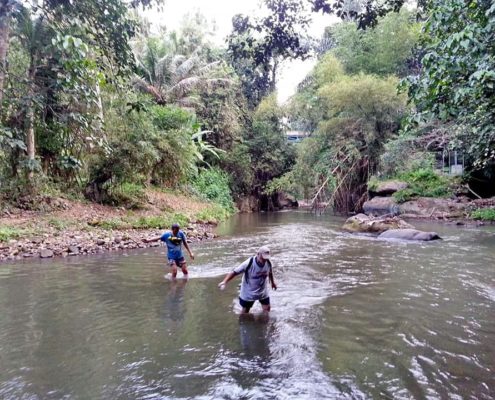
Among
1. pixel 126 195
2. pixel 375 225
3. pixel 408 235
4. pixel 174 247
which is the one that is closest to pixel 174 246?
pixel 174 247

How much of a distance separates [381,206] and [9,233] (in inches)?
771

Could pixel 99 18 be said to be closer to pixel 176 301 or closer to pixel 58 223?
pixel 176 301

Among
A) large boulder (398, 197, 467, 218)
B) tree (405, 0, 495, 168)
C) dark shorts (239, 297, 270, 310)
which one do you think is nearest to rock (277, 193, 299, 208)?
large boulder (398, 197, 467, 218)

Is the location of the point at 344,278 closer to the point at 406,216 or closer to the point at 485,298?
the point at 485,298

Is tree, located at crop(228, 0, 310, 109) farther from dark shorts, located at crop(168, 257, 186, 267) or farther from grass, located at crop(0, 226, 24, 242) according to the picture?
grass, located at crop(0, 226, 24, 242)

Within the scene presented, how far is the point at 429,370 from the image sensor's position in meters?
5.08

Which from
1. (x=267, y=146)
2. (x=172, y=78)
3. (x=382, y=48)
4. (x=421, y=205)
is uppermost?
(x=382, y=48)

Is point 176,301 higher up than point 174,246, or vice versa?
point 174,246

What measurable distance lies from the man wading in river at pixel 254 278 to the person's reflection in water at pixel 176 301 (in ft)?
2.97

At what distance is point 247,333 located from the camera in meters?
6.41

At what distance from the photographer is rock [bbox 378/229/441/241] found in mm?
15820

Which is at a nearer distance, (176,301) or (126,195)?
(176,301)

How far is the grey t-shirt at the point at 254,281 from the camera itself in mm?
7031

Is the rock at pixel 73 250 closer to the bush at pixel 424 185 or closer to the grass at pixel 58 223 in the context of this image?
the grass at pixel 58 223
